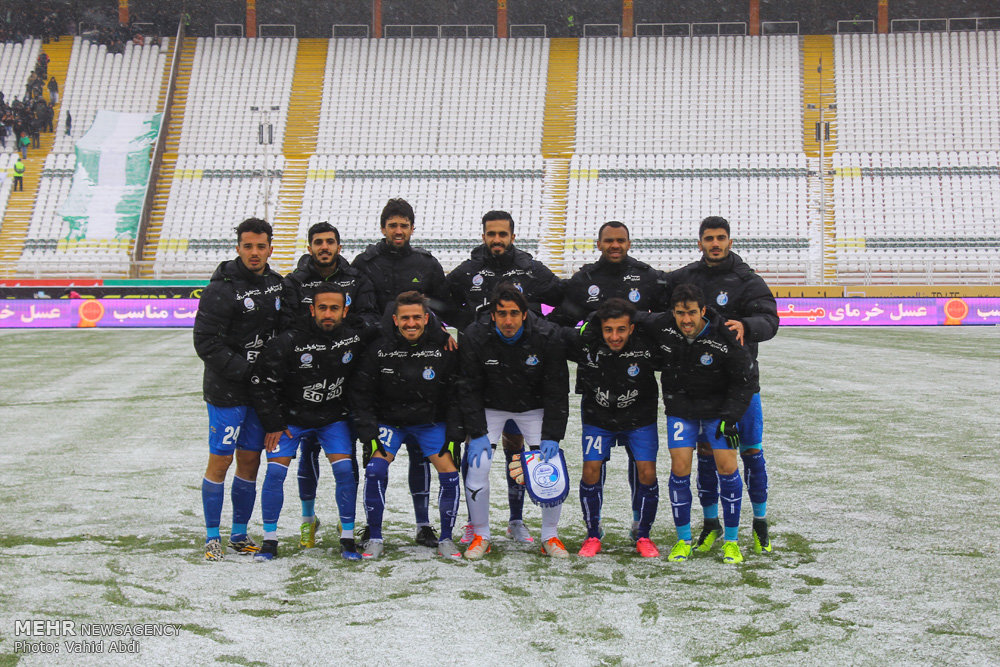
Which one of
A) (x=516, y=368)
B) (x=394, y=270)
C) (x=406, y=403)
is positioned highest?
(x=394, y=270)

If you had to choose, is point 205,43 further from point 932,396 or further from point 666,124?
point 932,396

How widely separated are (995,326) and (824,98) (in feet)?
53.1

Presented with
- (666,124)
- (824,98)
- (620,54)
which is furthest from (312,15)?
(824,98)

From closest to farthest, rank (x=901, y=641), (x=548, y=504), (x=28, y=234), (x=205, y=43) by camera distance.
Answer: (x=901, y=641) < (x=548, y=504) < (x=28, y=234) < (x=205, y=43)

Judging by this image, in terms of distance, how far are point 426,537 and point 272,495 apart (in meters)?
1.08

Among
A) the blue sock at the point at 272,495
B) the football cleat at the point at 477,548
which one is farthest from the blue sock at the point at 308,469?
the football cleat at the point at 477,548

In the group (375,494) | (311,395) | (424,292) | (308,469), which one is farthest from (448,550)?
(424,292)

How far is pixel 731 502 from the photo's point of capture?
243 inches

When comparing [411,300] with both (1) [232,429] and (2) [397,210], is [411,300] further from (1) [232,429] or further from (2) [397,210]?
(1) [232,429]

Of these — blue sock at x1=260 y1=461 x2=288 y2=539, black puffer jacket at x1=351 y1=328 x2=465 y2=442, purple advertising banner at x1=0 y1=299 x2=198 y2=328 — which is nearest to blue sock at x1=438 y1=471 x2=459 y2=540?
black puffer jacket at x1=351 y1=328 x2=465 y2=442

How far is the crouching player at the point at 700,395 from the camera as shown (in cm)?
605

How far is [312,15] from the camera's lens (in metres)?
44.9

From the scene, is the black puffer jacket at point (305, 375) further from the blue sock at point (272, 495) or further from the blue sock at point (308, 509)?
the blue sock at point (308, 509)

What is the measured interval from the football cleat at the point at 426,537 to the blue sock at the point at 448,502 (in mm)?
160
